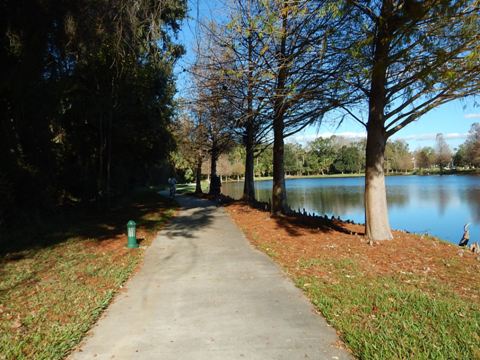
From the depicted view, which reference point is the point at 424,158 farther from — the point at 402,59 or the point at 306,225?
the point at 402,59

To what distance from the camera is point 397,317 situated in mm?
4363

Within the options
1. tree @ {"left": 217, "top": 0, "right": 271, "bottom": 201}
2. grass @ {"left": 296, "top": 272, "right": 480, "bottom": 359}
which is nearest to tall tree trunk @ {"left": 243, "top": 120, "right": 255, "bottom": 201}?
tree @ {"left": 217, "top": 0, "right": 271, "bottom": 201}

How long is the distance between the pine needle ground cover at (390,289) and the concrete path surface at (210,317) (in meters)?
0.32

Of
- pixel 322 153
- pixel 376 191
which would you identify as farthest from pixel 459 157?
pixel 376 191

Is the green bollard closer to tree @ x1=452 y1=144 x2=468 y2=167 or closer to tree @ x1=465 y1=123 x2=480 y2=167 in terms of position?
tree @ x1=465 y1=123 x2=480 y2=167

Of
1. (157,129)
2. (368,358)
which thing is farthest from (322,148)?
(368,358)

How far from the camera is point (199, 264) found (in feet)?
23.7

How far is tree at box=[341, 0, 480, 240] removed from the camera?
655 cm

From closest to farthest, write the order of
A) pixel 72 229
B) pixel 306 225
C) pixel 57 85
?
pixel 306 225 < pixel 72 229 < pixel 57 85

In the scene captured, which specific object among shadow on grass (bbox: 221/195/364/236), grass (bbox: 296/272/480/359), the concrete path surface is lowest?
the concrete path surface

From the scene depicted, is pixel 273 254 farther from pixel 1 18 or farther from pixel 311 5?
pixel 1 18

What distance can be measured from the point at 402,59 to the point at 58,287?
768 centimetres

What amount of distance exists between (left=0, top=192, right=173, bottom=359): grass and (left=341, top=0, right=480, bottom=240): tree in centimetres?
578

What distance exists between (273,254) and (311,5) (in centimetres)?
554
